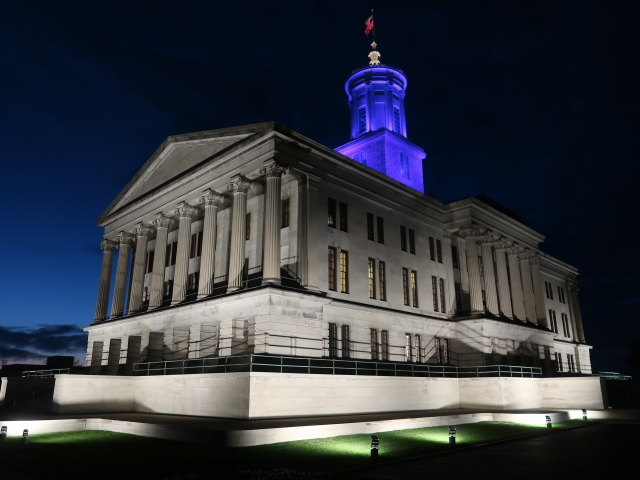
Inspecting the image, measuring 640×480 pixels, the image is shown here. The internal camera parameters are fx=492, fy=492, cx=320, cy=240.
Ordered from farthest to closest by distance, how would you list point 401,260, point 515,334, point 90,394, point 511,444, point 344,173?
point 515,334 < point 401,260 < point 344,173 < point 90,394 < point 511,444

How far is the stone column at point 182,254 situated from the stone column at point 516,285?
103ft

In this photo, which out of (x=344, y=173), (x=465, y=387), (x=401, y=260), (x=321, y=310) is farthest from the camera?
(x=401, y=260)

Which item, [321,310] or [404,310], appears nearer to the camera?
[321,310]

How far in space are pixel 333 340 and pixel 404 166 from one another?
87.7ft

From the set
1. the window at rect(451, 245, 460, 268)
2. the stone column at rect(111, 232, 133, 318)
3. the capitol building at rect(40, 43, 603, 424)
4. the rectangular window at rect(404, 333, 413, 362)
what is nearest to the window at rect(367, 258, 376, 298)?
the capitol building at rect(40, 43, 603, 424)

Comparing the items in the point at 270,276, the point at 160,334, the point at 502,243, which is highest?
the point at 502,243

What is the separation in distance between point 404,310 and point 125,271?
84.4ft

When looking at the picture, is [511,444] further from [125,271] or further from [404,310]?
[125,271]

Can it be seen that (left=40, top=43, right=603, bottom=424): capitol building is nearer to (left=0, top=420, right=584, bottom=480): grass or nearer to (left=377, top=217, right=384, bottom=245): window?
(left=377, top=217, right=384, bottom=245): window

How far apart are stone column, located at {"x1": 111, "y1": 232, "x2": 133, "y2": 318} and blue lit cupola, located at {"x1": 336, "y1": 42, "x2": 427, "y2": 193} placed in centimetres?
2416

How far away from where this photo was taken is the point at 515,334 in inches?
1772

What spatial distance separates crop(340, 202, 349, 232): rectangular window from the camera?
36.4m

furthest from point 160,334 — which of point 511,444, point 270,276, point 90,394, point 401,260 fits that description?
point 511,444

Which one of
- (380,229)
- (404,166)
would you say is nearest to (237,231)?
(380,229)
